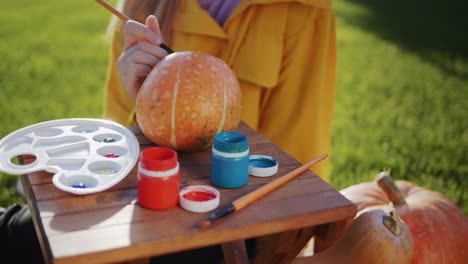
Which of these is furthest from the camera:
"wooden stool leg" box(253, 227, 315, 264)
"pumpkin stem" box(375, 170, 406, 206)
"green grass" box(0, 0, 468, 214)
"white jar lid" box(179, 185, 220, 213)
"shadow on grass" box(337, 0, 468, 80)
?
"shadow on grass" box(337, 0, 468, 80)

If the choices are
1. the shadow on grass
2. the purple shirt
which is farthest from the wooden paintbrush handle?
the shadow on grass

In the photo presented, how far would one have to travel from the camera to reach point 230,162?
3.34ft

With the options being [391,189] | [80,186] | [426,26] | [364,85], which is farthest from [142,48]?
[426,26]

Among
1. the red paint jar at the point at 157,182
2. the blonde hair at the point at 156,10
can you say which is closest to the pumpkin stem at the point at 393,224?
the red paint jar at the point at 157,182

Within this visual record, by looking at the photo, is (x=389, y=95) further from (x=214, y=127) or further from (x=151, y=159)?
(x=151, y=159)

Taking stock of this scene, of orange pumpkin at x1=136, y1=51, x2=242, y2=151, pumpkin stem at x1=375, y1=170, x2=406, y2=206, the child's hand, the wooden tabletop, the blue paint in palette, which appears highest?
the child's hand

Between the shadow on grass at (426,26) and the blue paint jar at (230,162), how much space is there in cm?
396

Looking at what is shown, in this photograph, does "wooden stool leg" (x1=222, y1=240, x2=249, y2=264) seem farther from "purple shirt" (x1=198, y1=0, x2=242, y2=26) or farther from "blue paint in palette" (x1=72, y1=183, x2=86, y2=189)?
"purple shirt" (x1=198, y1=0, x2=242, y2=26)

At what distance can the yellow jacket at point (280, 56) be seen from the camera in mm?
1735

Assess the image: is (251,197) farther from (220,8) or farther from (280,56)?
(220,8)

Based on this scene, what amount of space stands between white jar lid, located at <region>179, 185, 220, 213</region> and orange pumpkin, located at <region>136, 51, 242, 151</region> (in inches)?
7.7

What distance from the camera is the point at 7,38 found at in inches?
187

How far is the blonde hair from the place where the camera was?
5.61ft

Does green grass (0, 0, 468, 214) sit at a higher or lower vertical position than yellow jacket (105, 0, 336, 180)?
lower
